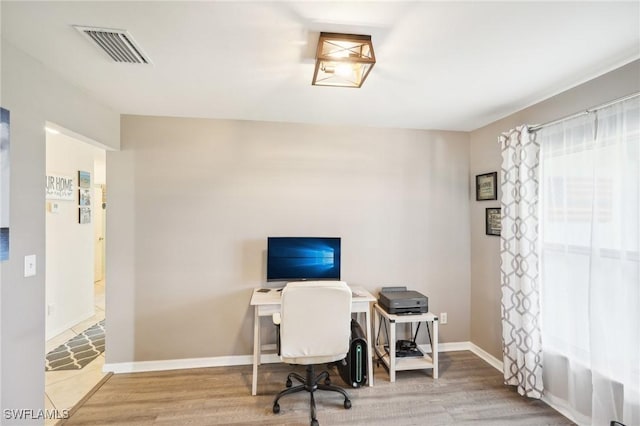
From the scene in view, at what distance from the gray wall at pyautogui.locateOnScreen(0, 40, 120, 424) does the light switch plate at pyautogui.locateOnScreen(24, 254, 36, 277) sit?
2 centimetres

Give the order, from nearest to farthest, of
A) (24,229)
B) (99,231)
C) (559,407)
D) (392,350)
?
(24,229) < (559,407) < (392,350) < (99,231)

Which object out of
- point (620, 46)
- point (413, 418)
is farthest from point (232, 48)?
point (413, 418)

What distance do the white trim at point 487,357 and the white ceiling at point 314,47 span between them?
2.51 metres

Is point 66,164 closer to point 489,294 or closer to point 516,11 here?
point 516,11

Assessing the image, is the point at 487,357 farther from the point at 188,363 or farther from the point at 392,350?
the point at 188,363

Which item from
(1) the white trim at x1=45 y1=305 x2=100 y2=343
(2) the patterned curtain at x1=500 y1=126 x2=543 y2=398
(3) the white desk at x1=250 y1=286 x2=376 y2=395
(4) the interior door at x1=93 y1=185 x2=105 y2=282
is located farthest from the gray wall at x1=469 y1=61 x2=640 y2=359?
(4) the interior door at x1=93 y1=185 x2=105 y2=282

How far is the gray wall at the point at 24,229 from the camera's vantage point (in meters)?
1.59

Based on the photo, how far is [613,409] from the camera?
5.98 ft

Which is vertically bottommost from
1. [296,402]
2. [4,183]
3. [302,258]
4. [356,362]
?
[296,402]

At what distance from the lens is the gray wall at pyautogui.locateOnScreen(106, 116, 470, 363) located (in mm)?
2803

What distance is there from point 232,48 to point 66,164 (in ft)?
12.1

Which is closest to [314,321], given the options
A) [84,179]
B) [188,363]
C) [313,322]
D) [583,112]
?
[313,322]

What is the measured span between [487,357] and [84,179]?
5804mm

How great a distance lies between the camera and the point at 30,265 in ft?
5.68
